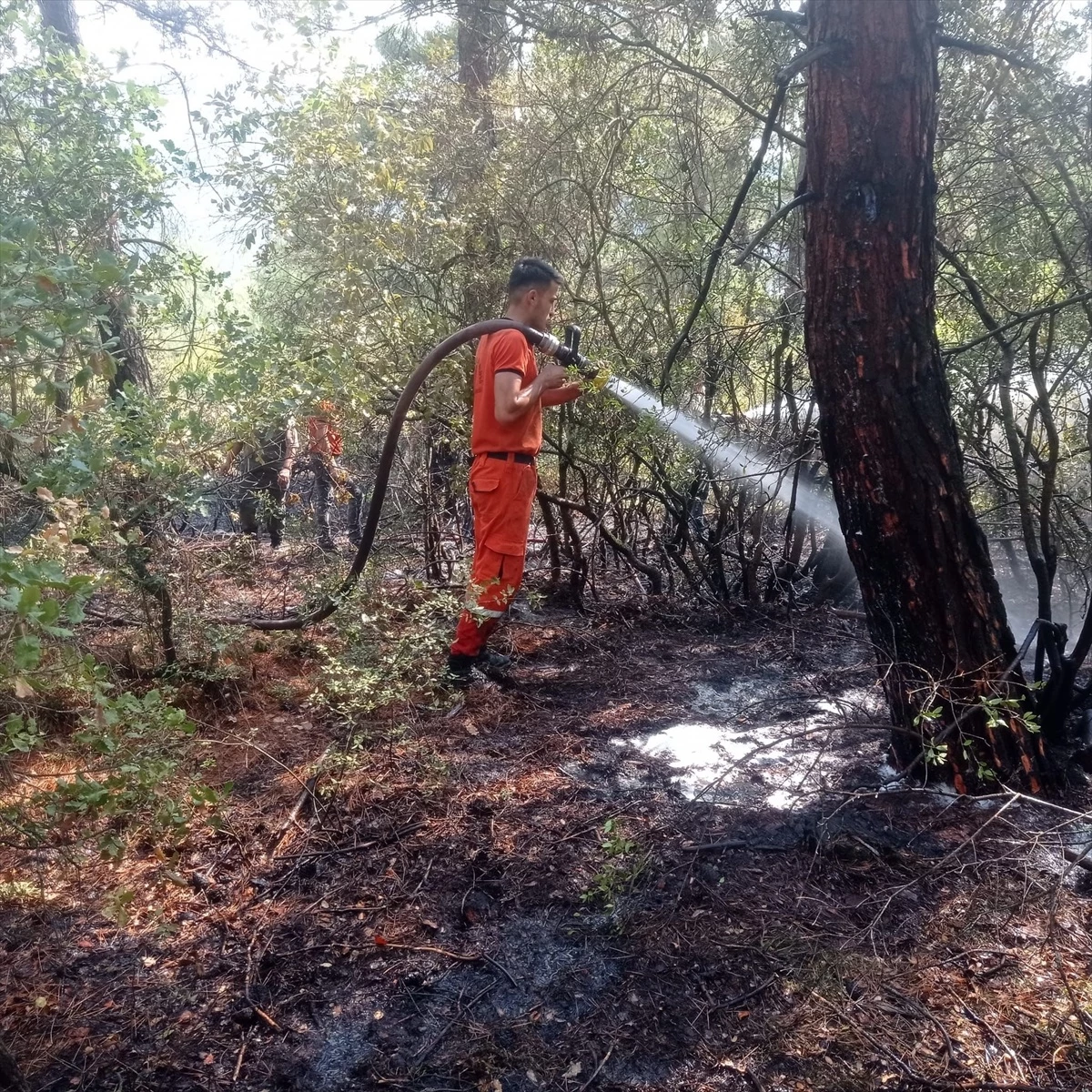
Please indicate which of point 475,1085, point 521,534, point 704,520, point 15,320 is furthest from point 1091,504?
point 15,320

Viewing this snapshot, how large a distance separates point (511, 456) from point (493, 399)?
274mm

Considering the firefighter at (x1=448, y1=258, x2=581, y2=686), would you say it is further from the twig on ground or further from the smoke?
the twig on ground

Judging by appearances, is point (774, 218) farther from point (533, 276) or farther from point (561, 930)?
point (561, 930)

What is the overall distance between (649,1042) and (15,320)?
212 cm

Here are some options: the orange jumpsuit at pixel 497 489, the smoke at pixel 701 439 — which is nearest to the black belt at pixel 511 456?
the orange jumpsuit at pixel 497 489

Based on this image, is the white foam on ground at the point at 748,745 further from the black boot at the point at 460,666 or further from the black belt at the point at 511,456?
the black belt at the point at 511,456

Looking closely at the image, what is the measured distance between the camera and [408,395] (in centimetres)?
373

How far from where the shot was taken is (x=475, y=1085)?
1707 millimetres

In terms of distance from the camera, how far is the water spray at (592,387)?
355 centimetres

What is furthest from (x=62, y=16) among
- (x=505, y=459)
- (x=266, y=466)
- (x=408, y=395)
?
(x=505, y=459)

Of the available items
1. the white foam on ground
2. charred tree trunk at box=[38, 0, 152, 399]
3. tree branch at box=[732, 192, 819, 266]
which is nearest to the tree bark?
charred tree trunk at box=[38, 0, 152, 399]

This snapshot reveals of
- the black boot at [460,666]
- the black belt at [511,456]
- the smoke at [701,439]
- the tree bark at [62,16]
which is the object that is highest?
the tree bark at [62,16]

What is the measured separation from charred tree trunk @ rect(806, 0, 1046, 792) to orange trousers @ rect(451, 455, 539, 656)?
1.44 m

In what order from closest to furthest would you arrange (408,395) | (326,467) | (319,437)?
(408,395)
(319,437)
(326,467)
